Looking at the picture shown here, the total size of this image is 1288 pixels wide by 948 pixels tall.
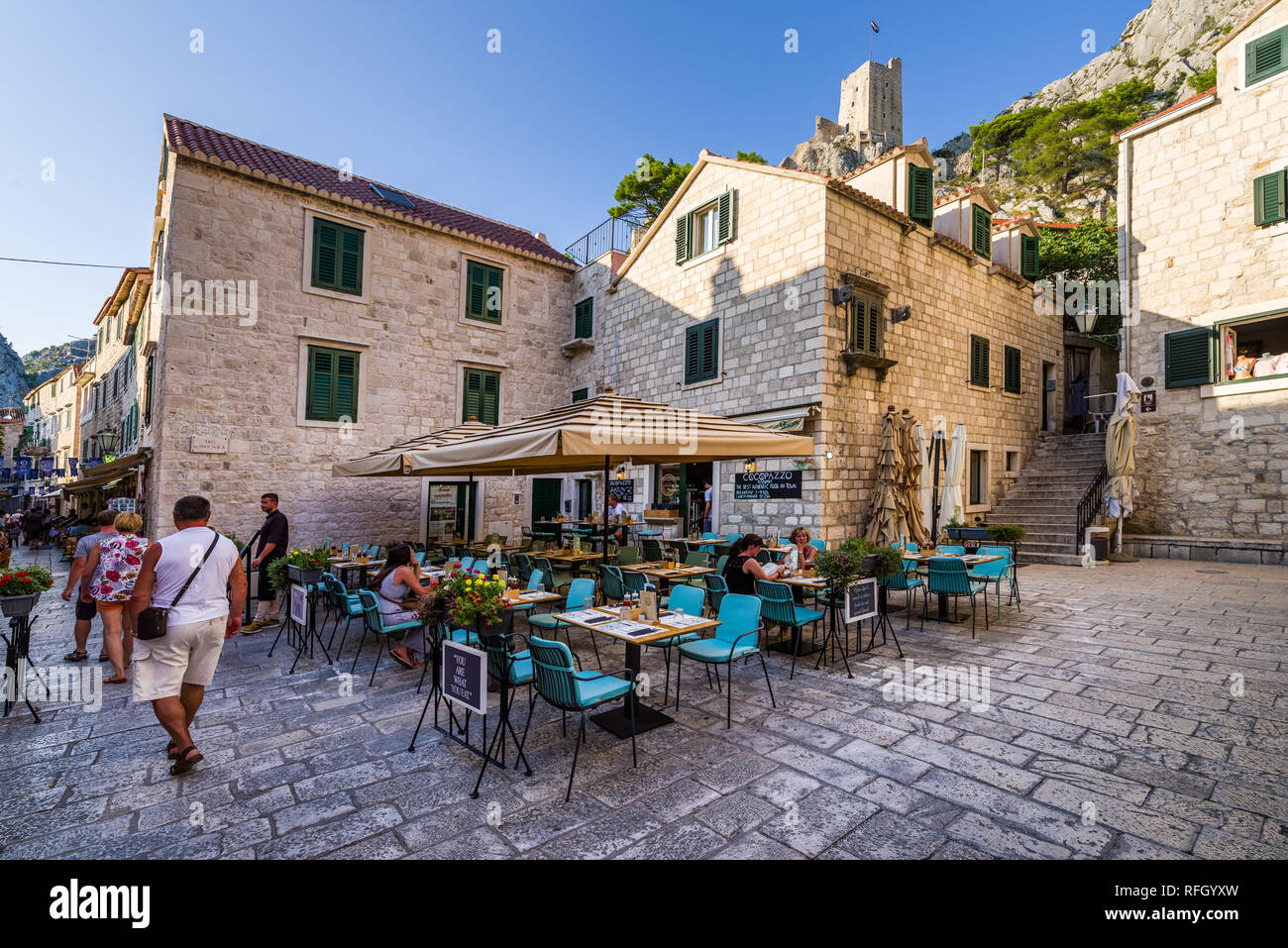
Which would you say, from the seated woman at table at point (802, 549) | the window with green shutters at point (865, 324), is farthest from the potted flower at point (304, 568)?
the window with green shutters at point (865, 324)

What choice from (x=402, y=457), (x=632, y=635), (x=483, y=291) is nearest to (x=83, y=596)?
(x=402, y=457)

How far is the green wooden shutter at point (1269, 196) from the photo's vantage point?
11922 millimetres

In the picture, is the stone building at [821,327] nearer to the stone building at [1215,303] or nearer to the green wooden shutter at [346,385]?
the stone building at [1215,303]

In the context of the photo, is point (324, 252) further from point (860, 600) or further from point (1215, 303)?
point (1215, 303)

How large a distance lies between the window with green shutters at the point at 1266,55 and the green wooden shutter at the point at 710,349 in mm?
12790

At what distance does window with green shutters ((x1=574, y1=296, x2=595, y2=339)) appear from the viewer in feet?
55.1

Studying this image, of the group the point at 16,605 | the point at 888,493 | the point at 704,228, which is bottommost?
the point at 16,605

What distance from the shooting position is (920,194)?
43.7ft

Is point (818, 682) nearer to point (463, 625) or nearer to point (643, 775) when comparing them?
point (643, 775)

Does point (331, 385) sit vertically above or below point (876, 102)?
below

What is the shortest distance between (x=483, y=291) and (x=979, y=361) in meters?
13.2

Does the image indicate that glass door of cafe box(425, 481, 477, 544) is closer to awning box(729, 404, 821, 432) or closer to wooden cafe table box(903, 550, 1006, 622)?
awning box(729, 404, 821, 432)

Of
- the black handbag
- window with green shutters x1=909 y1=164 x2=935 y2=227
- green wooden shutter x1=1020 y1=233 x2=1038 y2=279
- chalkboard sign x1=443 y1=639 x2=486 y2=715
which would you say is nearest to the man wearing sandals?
the black handbag

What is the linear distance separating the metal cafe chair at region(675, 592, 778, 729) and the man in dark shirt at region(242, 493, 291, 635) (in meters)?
5.88
